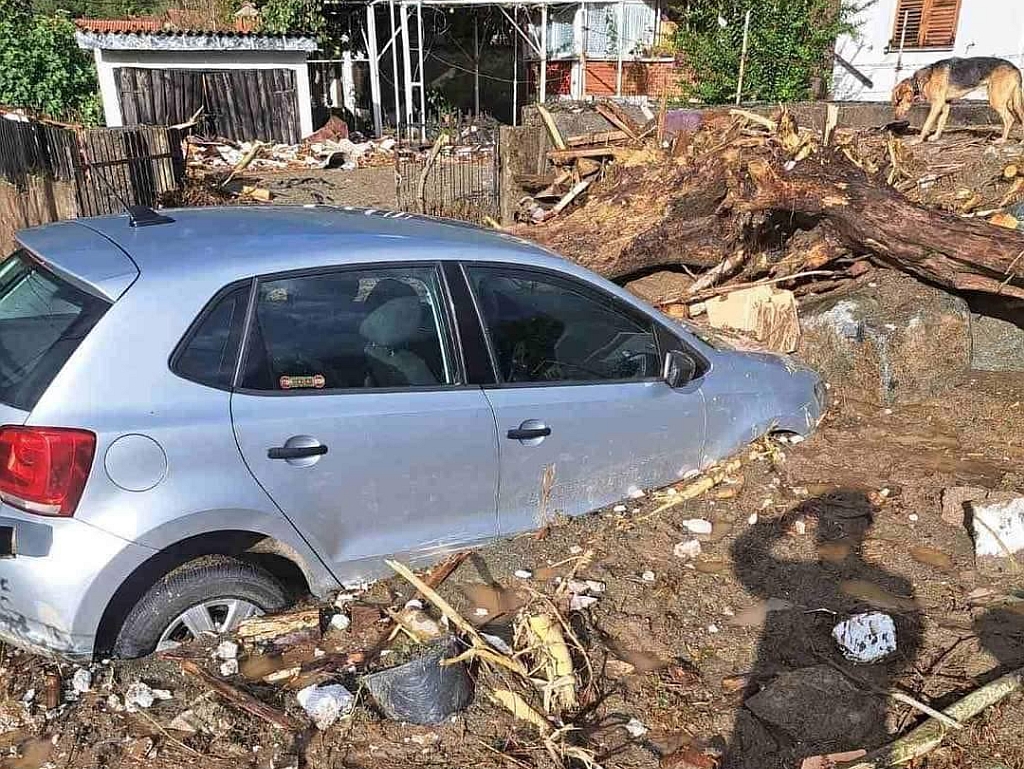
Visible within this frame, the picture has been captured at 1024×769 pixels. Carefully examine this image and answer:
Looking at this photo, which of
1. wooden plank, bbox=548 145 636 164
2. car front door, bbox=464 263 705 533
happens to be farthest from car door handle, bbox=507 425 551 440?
wooden plank, bbox=548 145 636 164

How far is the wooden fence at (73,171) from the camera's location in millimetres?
8398

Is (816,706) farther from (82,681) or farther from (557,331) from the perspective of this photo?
(82,681)

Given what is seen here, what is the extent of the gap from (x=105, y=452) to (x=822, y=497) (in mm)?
3755

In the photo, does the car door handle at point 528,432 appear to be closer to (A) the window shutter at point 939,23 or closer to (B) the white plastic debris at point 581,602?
(B) the white plastic debris at point 581,602

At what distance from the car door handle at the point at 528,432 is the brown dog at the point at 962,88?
35.2ft

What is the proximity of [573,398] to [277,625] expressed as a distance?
1.60 m

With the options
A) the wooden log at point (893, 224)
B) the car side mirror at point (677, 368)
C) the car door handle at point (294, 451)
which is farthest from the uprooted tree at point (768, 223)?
the car door handle at point (294, 451)

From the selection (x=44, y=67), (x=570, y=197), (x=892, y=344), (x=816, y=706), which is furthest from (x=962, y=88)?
(x=44, y=67)

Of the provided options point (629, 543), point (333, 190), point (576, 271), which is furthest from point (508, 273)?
point (333, 190)

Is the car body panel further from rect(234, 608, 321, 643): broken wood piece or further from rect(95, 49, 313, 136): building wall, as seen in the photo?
rect(95, 49, 313, 136): building wall

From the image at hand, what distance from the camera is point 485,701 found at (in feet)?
9.86

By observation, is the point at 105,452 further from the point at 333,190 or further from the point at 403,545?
the point at 333,190

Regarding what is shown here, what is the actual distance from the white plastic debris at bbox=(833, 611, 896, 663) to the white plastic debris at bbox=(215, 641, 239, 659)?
2481 millimetres

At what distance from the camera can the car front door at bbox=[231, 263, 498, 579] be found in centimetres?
294
